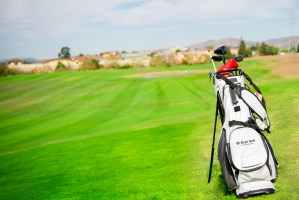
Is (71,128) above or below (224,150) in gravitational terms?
A: below

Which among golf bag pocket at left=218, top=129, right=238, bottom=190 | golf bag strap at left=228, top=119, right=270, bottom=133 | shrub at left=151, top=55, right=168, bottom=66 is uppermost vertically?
golf bag strap at left=228, top=119, right=270, bottom=133

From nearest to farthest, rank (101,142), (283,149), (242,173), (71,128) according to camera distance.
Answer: (242,173)
(283,149)
(101,142)
(71,128)

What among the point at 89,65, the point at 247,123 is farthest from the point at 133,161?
the point at 89,65

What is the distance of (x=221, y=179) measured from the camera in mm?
6301

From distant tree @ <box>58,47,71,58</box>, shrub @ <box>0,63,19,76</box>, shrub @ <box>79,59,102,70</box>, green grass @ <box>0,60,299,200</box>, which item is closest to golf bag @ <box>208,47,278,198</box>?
green grass @ <box>0,60,299,200</box>

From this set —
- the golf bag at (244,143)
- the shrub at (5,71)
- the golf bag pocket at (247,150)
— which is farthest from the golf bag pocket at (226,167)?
the shrub at (5,71)

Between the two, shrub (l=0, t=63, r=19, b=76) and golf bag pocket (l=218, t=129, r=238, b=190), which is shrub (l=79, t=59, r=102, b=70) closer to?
shrub (l=0, t=63, r=19, b=76)

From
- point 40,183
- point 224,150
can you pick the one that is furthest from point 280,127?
point 40,183

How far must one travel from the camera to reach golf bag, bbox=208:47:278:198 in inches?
205

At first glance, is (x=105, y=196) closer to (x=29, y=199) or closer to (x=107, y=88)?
(x=29, y=199)

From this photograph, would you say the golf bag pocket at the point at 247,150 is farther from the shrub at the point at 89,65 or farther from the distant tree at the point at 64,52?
the distant tree at the point at 64,52

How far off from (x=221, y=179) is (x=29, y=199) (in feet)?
12.4

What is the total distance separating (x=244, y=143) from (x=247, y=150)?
10 centimetres

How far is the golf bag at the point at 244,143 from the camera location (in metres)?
5.20
